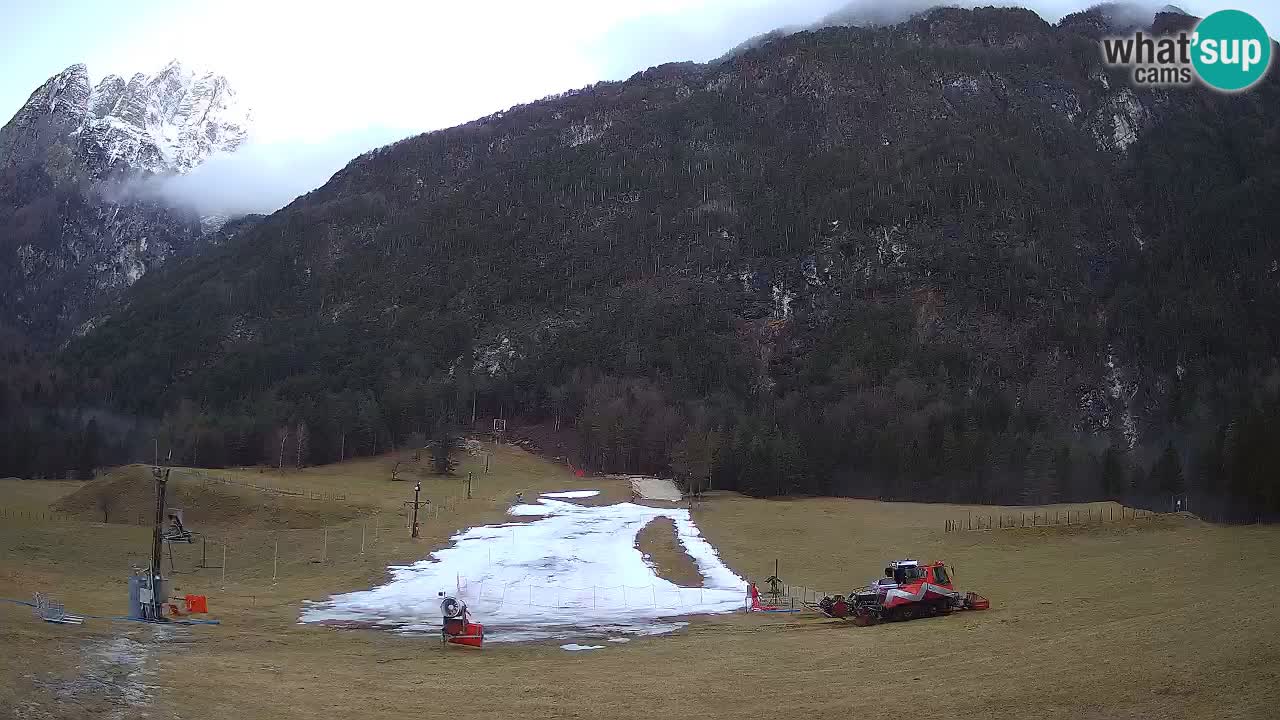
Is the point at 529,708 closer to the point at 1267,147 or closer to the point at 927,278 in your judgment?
the point at 927,278

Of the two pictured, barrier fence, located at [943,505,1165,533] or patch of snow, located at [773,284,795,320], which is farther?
patch of snow, located at [773,284,795,320]

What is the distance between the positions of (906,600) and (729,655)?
23.7ft

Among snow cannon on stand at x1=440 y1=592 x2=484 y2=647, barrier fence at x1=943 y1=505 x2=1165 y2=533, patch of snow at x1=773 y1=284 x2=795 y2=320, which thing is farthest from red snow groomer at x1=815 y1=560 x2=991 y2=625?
patch of snow at x1=773 y1=284 x2=795 y2=320

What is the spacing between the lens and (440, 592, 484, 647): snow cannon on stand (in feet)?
82.5

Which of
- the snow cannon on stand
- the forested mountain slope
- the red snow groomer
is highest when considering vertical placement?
the forested mountain slope

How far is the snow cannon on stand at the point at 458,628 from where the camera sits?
25.2 m

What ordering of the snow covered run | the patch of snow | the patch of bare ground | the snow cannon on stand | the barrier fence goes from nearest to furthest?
the snow cannon on stand
the snow covered run
the patch of bare ground
the barrier fence
the patch of snow

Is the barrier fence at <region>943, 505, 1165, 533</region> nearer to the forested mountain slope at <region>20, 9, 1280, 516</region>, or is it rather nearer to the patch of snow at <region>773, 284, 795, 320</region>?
the forested mountain slope at <region>20, 9, 1280, 516</region>

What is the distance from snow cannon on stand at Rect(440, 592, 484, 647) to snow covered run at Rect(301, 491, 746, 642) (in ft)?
4.60

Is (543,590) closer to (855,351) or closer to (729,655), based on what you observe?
(729,655)

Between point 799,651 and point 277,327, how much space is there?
624 feet

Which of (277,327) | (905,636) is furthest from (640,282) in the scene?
(905,636)

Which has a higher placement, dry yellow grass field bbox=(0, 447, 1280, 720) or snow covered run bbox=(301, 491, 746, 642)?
dry yellow grass field bbox=(0, 447, 1280, 720)

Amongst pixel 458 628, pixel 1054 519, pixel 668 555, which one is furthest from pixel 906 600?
pixel 1054 519
